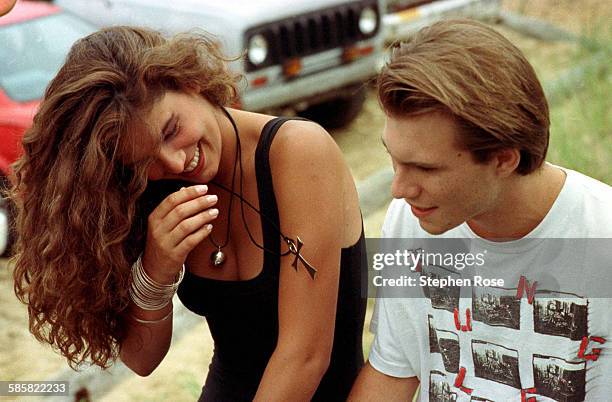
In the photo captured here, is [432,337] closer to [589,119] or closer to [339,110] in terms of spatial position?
[589,119]

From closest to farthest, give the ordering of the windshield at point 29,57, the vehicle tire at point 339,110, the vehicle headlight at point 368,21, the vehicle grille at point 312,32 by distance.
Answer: the windshield at point 29,57 < the vehicle grille at point 312,32 < the vehicle headlight at point 368,21 < the vehicle tire at point 339,110

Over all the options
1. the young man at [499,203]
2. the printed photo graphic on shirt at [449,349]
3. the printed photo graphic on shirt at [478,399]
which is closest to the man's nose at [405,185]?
the young man at [499,203]

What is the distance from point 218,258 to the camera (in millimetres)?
2139

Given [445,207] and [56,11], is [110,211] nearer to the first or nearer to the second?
[445,207]

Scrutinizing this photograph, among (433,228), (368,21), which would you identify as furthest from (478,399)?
(368,21)

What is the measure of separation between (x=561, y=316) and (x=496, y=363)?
182 millimetres

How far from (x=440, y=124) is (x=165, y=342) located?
38.0 inches

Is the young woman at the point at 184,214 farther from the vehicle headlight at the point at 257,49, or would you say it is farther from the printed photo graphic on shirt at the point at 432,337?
the vehicle headlight at the point at 257,49

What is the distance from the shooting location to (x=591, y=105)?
552 cm

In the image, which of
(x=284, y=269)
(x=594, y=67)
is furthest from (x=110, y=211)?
(x=594, y=67)

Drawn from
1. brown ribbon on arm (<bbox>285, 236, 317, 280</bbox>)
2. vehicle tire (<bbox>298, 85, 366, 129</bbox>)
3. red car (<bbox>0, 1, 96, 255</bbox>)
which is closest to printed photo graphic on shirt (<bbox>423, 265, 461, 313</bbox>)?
brown ribbon on arm (<bbox>285, 236, 317, 280</bbox>)

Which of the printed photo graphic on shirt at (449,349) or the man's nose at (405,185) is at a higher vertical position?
the man's nose at (405,185)

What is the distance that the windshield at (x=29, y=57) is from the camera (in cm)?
509

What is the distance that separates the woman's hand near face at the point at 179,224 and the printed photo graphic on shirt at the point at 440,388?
591 mm
